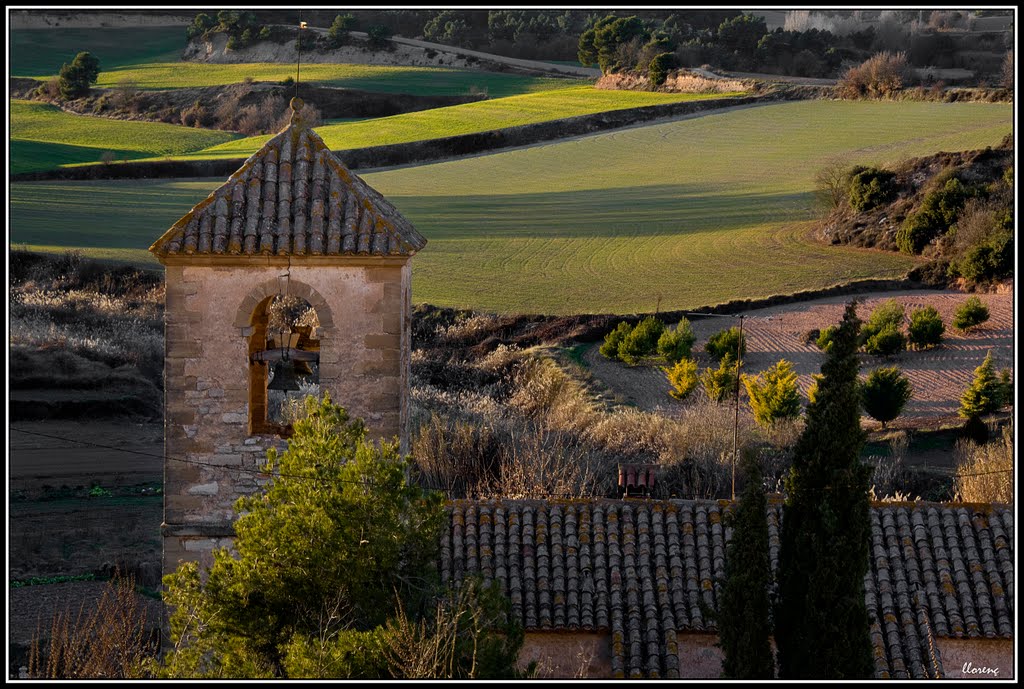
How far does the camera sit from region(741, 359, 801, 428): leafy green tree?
27922mm

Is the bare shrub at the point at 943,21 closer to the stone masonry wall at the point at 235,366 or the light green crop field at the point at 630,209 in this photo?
the light green crop field at the point at 630,209

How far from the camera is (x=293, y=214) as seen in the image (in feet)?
34.2

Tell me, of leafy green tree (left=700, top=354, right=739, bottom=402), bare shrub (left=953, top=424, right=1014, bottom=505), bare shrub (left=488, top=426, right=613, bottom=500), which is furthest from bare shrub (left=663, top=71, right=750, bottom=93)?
bare shrub (left=488, top=426, right=613, bottom=500)

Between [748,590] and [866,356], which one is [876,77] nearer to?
[866,356]

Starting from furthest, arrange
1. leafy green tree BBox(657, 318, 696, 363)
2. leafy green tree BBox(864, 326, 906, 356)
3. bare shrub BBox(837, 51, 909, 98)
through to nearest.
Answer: bare shrub BBox(837, 51, 909, 98)
leafy green tree BBox(657, 318, 696, 363)
leafy green tree BBox(864, 326, 906, 356)

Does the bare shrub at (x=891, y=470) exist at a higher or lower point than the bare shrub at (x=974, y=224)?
lower

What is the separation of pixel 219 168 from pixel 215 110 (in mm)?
6707

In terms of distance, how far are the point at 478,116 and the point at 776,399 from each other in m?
29.4

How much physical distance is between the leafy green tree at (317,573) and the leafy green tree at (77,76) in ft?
154

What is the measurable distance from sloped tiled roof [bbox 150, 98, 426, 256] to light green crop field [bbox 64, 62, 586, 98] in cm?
4287

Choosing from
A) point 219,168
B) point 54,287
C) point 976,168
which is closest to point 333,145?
point 219,168

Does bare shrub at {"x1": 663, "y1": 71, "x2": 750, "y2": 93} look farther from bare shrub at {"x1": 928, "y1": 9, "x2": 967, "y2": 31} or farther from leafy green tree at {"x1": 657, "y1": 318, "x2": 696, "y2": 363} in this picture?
leafy green tree at {"x1": 657, "y1": 318, "x2": 696, "y2": 363}

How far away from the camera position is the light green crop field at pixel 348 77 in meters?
54.6

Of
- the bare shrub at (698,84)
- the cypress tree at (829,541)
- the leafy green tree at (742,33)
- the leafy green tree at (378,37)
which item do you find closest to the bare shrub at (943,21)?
the leafy green tree at (742,33)
